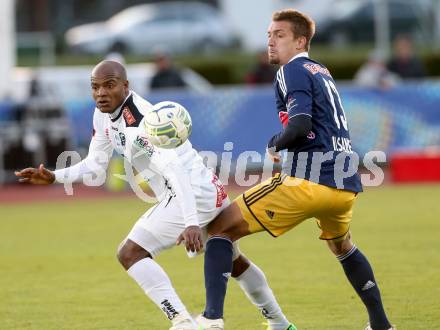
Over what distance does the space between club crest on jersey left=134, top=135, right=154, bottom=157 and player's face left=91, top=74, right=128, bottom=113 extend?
1.06ft

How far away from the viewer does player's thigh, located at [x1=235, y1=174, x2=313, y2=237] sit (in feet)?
22.4

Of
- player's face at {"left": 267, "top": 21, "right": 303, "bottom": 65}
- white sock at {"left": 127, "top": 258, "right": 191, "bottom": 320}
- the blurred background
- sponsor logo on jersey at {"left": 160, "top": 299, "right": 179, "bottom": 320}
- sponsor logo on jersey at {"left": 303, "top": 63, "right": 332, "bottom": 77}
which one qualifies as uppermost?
player's face at {"left": 267, "top": 21, "right": 303, "bottom": 65}

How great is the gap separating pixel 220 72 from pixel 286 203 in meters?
22.3

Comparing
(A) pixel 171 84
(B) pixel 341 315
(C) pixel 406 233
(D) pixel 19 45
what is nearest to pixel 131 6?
(D) pixel 19 45

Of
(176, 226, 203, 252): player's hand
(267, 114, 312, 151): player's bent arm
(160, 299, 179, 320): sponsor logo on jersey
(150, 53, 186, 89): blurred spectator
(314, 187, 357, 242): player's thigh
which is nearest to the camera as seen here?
(176, 226, 203, 252): player's hand

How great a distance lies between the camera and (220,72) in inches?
1139

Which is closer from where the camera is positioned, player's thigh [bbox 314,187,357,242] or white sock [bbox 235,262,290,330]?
player's thigh [bbox 314,187,357,242]

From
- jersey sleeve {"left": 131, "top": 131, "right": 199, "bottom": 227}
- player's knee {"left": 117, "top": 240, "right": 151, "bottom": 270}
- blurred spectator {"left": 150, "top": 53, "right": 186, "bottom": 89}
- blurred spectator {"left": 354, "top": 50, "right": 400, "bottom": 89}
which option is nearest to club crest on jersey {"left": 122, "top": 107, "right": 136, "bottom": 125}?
jersey sleeve {"left": 131, "top": 131, "right": 199, "bottom": 227}

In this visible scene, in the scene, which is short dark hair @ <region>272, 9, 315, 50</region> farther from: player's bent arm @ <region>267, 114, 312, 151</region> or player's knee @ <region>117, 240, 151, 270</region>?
player's knee @ <region>117, 240, 151, 270</region>

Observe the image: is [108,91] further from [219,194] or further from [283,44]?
[283,44]

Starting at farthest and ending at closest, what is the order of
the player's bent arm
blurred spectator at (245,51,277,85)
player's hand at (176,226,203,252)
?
blurred spectator at (245,51,277,85), the player's bent arm, player's hand at (176,226,203,252)

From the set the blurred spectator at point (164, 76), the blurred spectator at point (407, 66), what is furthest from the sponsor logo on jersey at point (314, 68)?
the blurred spectator at point (407, 66)

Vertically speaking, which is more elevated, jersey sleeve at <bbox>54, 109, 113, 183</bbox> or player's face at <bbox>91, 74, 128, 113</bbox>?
player's face at <bbox>91, 74, 128, 113</bbox>

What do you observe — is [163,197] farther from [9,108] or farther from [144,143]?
[9,108]
